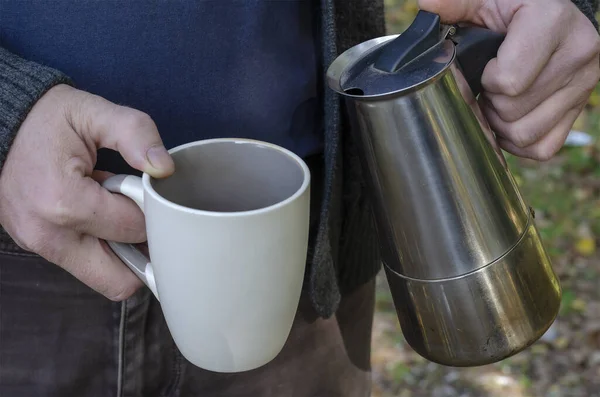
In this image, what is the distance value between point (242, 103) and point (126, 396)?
0.39 metres

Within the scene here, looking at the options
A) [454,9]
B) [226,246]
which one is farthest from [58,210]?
[454,9]

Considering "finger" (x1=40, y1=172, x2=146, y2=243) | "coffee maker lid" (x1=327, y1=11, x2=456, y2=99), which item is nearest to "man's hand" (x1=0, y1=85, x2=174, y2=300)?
"finger" (x1=40, y1=172, x2=146, y2=243)

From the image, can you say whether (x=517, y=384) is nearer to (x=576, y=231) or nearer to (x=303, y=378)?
(x=576, y=231)

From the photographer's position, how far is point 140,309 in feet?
3.01

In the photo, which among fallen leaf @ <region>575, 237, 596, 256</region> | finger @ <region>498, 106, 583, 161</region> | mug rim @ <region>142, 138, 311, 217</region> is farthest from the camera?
fallen leaf @ <region>575, 237, 596, 256</region>

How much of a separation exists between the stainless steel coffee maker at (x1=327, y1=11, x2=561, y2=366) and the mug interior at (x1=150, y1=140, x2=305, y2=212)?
0.26ft

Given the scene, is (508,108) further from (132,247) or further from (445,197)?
(132,247)

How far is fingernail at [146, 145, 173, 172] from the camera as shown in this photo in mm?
661

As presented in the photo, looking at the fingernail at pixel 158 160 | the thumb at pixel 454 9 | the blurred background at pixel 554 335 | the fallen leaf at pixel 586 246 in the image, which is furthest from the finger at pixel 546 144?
the fallen leaf at pixel 586 246

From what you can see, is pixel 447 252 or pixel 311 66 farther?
pixel 311 66

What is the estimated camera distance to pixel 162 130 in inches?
33.8

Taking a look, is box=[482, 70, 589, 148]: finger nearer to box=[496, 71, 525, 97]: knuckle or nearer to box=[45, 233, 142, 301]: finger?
box=[496, 71, 525, 97]: knuckle

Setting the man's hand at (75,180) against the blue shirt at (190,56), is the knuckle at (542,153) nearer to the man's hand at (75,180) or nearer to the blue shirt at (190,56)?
the blue shirt at (190,56)

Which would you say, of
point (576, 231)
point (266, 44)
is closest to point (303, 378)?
point (266, 44)
